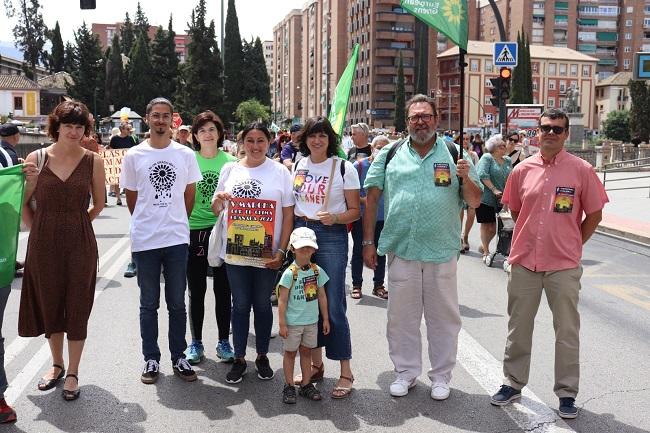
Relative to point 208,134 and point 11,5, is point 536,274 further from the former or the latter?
point 11,5

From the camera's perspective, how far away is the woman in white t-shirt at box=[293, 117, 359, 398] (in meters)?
4.83

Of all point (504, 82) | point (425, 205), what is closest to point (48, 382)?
point (425, 205)

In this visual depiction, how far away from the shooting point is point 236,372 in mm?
5059

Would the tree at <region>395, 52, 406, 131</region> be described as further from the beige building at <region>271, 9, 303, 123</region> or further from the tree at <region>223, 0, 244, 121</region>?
the beige building at <region>271, 9, 303, 123</region>

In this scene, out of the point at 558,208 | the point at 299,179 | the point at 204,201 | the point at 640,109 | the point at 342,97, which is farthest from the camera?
the point at 640,109

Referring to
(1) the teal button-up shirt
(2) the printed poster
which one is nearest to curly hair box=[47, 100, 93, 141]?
(2) the printed poster

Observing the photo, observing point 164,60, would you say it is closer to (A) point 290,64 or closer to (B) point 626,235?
(B) point 626,235

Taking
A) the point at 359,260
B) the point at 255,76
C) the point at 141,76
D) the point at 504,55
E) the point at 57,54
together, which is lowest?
the point at 359,260

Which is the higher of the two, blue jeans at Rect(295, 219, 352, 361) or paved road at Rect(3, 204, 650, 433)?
blue jeans at Rect(295, 219, 352, 361)

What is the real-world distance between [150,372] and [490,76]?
111 meters

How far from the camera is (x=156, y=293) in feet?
16.6

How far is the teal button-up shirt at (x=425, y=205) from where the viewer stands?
473 centimetres

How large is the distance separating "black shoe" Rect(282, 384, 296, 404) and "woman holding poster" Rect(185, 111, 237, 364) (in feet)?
3.30

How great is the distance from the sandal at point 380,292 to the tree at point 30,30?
4082 inches
